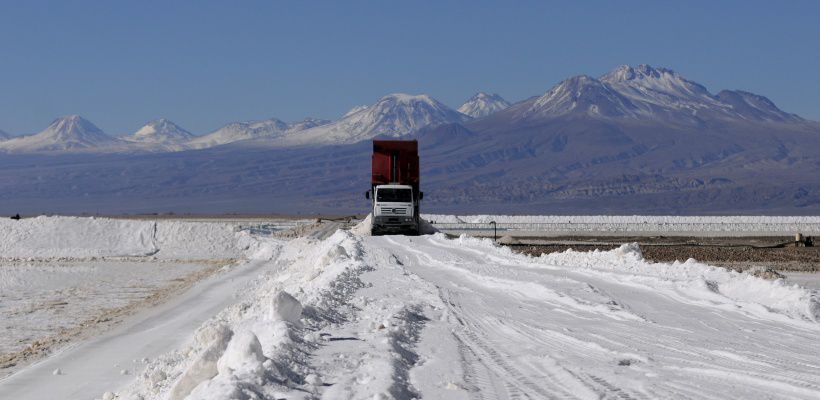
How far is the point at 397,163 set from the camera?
148ft

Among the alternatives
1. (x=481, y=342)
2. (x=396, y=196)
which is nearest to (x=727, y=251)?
(x=396, y=196)

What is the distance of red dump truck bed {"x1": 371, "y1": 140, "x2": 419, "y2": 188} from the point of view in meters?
45.1

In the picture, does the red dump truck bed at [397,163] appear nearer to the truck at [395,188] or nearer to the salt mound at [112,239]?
the truck at [395,188]

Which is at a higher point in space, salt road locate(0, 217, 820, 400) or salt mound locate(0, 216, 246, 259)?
salt mound locate(0, 216, 246, 259)

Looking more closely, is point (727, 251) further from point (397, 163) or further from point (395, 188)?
point (397, 163)

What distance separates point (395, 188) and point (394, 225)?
1.59 m

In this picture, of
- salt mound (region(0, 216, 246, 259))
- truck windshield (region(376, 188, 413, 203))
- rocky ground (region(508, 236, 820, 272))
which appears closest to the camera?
rocky ground (region(508, 236, 820, 272))

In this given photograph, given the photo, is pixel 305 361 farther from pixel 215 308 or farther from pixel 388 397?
pixel 215 308

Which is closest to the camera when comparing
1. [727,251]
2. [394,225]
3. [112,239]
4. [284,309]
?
[284,309]

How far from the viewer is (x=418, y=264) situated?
96.7ft

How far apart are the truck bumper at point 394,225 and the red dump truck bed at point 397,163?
132 centimetres

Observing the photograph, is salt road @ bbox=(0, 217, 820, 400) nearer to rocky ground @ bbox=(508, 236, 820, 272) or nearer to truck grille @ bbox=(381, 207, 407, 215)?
rocky ground @ bbox=(508, 236, 820, 272)

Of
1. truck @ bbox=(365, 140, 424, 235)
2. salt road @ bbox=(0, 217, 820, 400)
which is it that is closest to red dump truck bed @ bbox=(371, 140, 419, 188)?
truck @ bbox=(365, 140, 424, 235)

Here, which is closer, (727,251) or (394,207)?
(727,251)
